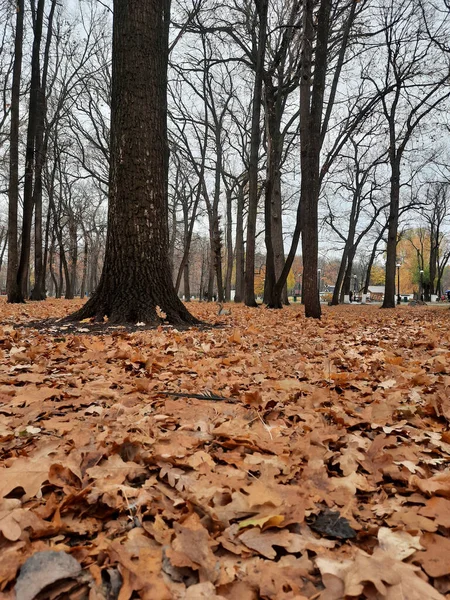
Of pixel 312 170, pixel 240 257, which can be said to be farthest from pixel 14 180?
pixel 240 257

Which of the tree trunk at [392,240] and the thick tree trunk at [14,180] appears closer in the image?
the thick tree trunk at [14,180]

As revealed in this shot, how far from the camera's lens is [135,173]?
15.9 ft

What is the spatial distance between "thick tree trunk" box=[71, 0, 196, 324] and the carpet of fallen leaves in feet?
7.78

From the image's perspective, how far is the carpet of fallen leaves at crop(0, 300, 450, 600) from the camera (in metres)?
0.91

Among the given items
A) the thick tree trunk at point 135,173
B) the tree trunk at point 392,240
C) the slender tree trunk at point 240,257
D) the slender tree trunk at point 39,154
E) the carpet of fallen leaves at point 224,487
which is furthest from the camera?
the slender tree trunk at point 240,257

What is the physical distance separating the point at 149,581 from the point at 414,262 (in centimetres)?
6008

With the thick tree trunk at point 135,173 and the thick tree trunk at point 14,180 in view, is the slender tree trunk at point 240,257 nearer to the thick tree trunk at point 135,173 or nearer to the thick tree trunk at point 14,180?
the thick tree trunk at point 14,180

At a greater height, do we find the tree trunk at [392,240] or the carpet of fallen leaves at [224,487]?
the tree trunk at [392,240]

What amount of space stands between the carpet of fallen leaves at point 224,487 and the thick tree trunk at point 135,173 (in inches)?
93.3

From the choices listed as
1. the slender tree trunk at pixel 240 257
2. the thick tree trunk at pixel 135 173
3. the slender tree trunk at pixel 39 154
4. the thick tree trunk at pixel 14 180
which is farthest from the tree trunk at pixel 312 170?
the slender tree trunk at pixel 240 257

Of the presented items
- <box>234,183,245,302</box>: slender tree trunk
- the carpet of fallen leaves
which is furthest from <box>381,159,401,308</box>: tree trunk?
the carpet of fallen leaves

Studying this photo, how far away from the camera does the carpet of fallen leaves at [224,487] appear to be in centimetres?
91

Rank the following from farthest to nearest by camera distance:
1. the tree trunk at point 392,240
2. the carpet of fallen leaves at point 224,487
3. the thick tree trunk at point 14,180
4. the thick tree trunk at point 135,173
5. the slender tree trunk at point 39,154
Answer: the tree trunk at point 392,240 → the slender tree trunk at point 39,154 → the thick tree trunk at point 14,180 → the thick tree trunk at point 135,173 → the carpet of fallen leaves at point 224,487

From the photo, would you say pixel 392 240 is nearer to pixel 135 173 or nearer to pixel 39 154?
pixel 39 154
